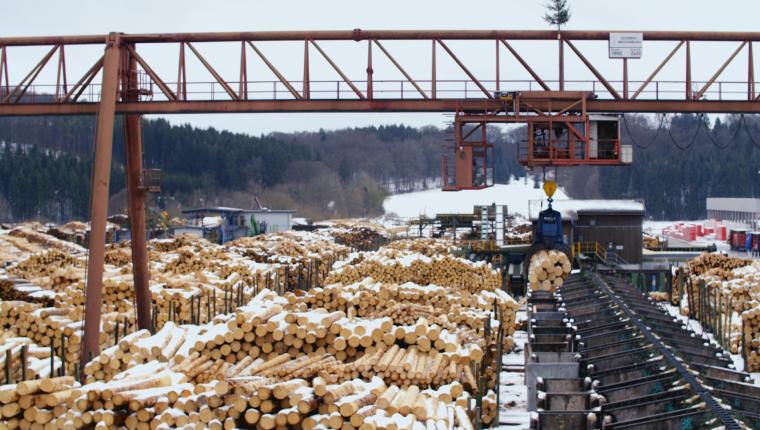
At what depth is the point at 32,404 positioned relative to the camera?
1118 centimetres

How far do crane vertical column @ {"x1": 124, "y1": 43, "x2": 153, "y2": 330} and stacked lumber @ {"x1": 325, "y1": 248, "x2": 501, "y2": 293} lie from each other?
979 centimetres

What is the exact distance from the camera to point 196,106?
20812mm

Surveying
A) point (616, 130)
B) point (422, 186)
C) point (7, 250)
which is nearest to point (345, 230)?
point (7, 250)

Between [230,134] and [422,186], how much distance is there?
1979 inches

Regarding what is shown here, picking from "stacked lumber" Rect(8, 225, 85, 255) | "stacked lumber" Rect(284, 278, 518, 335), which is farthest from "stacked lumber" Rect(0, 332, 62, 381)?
"stacked lumber" Rect(8, 225, 85, 255)

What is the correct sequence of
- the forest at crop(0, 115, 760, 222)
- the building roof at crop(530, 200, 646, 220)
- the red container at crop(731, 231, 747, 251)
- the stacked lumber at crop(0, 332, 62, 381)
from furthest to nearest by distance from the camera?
the forest at crop(0, 115, 760, 222)
the red container at crop(731, 231, 747, 251)
the building roof at crop(530, 200, 646, 220)
the stacked lumber at crop(0, 332, 62, 381)

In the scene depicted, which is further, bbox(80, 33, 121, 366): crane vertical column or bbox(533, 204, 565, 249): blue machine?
bbox(533, 204, 565, 249): blue machine

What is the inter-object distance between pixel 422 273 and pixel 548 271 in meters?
6.14

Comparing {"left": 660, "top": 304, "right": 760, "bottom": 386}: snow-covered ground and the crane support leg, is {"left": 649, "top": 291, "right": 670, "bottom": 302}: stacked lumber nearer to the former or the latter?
{"left": 660, "top": 304, "right": 760, "bottom": 386}: snow-covered ground

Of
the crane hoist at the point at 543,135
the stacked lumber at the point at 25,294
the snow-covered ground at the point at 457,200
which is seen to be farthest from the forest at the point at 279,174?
the crane hoist at the point at 543,135

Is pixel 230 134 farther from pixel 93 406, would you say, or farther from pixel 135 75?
pixel 93 406

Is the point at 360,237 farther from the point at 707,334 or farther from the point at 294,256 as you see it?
the point at 707,334

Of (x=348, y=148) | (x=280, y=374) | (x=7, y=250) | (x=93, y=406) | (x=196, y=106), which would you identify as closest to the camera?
(x=93, y=406)

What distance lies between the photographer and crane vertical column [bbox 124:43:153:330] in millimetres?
21000
